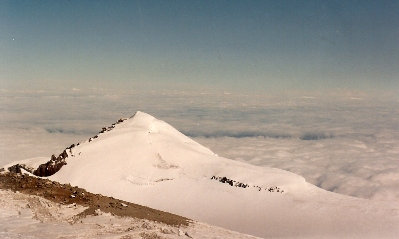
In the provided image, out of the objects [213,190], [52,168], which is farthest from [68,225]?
[52,168]

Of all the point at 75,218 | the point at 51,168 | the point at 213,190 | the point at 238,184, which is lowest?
the point at 213,190

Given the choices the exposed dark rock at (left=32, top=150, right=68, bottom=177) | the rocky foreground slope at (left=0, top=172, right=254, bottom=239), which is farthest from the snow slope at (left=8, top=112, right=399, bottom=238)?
the rocky foreground slope at (left=0, top=172, right=254, bottom=239)

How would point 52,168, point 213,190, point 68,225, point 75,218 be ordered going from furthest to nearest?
point 52,168
point 213,190
point 75,218
point 68,225

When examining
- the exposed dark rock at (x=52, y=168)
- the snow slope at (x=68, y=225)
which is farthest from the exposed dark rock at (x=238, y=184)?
the snow slope at (x=68, y=225)

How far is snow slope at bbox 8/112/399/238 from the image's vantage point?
34.5m

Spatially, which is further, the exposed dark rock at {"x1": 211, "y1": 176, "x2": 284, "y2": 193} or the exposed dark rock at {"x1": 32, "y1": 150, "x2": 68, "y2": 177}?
the exposed dark rock at {"x1": 32, "y1": 150, "x2": 68, "y2": 177}

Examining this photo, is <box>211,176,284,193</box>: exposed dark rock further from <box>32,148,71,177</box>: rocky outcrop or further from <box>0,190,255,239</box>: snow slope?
<box>0,190,255,239</box>: snow slope

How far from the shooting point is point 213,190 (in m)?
41.0

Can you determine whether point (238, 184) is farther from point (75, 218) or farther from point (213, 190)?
point (75, 218)

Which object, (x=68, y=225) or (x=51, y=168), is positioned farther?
(x=51, y=168)

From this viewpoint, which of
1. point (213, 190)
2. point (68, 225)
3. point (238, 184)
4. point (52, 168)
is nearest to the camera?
point (68, 225)

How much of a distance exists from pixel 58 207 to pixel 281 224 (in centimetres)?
1998

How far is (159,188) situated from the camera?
40.9 metres

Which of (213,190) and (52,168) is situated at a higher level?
(52,168)
